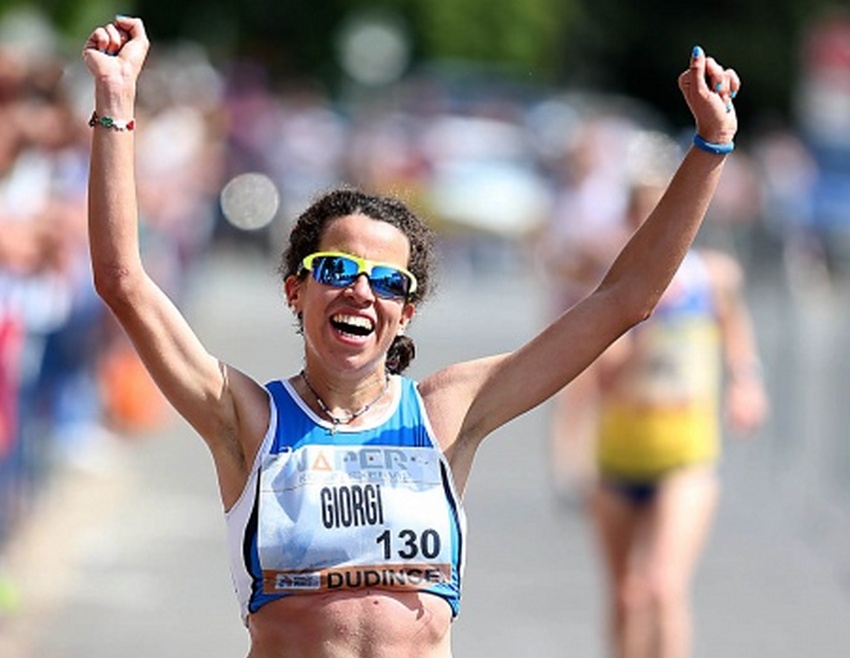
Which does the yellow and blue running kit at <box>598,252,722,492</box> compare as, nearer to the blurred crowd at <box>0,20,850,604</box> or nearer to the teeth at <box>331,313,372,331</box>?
the blurred crowd at <box>0,20,850,604</box>

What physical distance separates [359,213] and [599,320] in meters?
0.52

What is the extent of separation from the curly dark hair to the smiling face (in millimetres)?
24

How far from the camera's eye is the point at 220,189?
26453mm

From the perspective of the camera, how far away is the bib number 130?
454 cm

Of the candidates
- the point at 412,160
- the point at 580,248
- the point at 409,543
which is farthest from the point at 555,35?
the point at 409,543

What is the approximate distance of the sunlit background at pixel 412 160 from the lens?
442 inches

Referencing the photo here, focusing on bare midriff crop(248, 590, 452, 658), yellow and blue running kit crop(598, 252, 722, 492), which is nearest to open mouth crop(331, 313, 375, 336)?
bare midriff crop(248, 590, 452, 658)

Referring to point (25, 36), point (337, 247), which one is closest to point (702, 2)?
point (25, 36)

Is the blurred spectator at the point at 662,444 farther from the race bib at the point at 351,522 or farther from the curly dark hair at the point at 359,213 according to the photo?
the race bib at the point at 351,522

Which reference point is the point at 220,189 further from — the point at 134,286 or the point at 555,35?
the point at 555,35

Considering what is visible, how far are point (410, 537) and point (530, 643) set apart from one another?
516 centimetres

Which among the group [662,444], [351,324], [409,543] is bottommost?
[409,543]

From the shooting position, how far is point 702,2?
6569cm

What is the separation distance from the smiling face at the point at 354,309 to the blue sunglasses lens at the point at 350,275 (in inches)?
0.4
